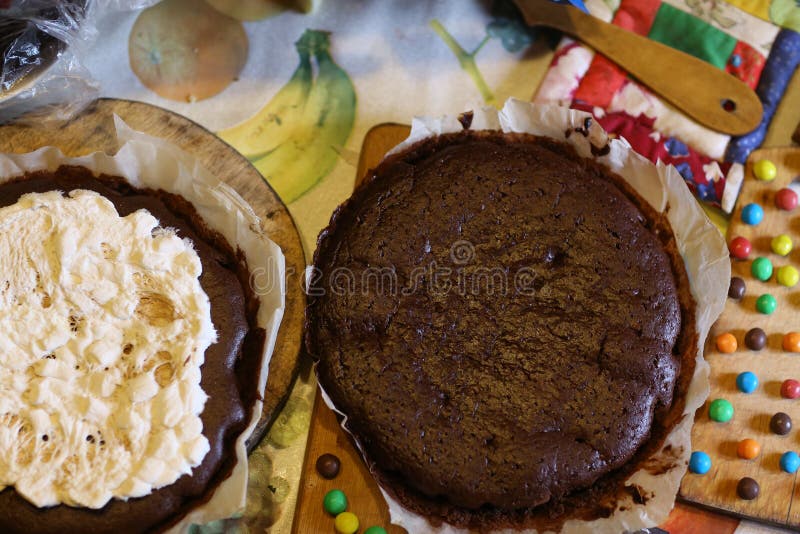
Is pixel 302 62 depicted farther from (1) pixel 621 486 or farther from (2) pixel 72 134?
(1) pixel 621 486

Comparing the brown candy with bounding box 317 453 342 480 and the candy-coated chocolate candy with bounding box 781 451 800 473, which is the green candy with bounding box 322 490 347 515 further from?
the candy-coated chocolate candy with bounding box 781 451 800 473

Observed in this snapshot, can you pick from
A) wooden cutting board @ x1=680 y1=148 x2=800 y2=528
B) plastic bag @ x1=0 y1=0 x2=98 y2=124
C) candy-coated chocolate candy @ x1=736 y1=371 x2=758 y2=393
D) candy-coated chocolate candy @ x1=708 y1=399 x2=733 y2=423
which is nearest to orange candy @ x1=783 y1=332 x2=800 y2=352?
wooden cutting board @ x1=680 y1=148 x2=800 y2=528

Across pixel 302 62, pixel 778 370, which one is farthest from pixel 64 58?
pixel 778 370

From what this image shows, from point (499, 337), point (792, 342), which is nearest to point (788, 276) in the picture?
point (792, 342)

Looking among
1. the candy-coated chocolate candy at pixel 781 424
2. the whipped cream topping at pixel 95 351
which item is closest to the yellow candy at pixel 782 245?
the candy-coated chocolate candy at pixel 781 424

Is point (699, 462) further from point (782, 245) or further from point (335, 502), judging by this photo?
point (335, 502)
